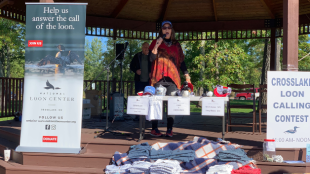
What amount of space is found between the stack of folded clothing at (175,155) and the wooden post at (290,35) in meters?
1.78

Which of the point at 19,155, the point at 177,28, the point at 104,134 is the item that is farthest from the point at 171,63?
the point at 177,28

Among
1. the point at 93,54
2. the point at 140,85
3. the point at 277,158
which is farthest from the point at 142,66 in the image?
the point at 93,54

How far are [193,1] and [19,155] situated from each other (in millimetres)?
5365

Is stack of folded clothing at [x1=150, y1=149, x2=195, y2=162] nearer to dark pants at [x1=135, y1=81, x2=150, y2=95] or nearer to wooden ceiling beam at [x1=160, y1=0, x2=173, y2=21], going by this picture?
dark pants at [x1=135, y1=81, x2=150, y2=95]

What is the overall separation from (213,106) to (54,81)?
228cm

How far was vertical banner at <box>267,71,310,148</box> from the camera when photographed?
386 cm

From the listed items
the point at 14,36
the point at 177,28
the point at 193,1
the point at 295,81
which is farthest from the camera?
the point at 14,36

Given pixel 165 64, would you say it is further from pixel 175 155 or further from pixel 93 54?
pixel 93 54

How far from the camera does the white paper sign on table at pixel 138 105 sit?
4242mm

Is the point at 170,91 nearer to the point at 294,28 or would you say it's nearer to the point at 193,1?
the point at 294,28

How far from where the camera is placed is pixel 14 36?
55.2 feet

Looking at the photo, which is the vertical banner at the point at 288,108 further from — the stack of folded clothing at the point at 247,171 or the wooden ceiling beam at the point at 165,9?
the wooden ceiling beam at the point at 165,9

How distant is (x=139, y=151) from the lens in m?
3.90

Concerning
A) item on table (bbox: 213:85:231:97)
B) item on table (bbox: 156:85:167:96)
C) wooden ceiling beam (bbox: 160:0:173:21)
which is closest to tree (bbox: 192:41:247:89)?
wooden ceiling beam (bbox: 160:0:173:21)
